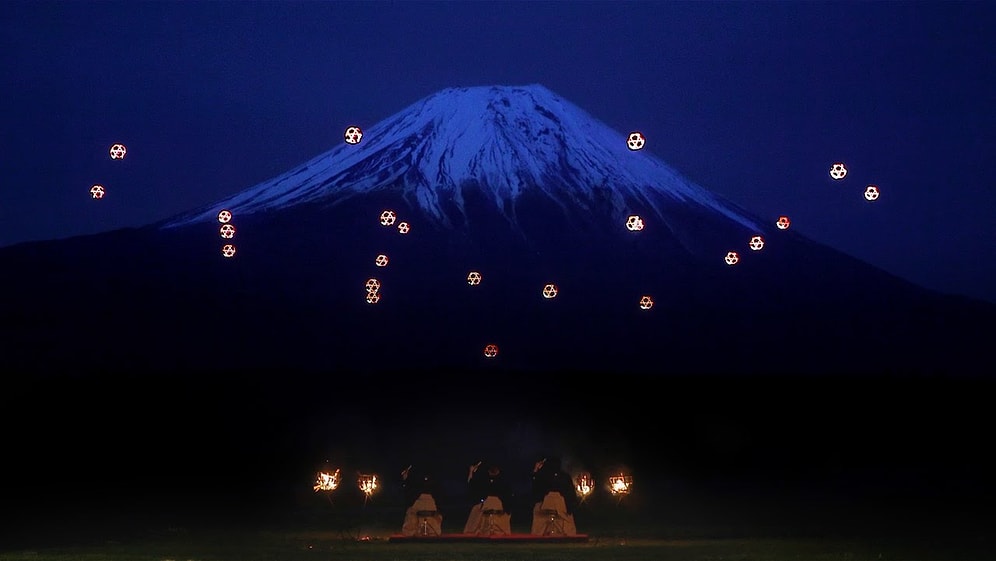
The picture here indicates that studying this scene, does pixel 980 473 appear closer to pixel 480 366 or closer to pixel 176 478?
pixel 176 478

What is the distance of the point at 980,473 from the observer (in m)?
44.0

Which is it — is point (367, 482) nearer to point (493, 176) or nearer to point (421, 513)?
point (421, 513)

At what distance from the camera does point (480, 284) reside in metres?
93.0

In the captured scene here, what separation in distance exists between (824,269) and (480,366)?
34.9m

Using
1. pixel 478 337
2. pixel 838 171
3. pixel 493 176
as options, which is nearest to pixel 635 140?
pixel 838 171

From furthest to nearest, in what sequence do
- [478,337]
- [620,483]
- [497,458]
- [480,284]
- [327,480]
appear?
[480,284]
[478,337]
[497,458]
[620,483]
[327,480]

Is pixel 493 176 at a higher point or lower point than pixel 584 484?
higher

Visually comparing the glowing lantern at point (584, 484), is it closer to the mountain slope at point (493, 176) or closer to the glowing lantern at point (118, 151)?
the glowing lantern at point (118, 151)

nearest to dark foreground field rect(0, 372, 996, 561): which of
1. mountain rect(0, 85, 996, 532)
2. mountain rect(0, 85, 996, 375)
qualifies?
mountain rect(0, 85, 996, 532)

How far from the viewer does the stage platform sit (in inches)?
877

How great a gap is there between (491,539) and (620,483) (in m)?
2.52

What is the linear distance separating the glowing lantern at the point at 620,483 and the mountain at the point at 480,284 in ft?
166

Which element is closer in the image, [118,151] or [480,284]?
[118,151]

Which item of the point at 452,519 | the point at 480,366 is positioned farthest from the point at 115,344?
the point at 452,519
